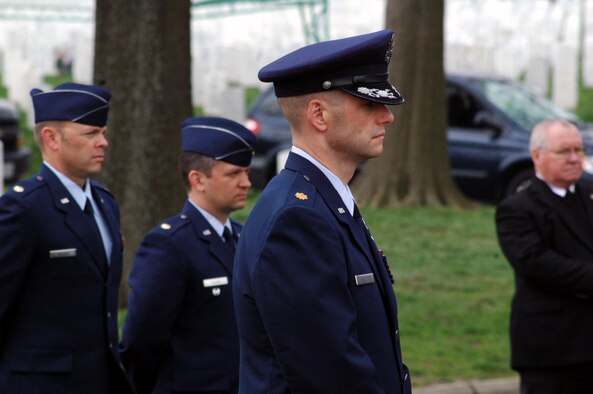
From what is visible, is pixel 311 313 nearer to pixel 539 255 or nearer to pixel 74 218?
pixel 74 218

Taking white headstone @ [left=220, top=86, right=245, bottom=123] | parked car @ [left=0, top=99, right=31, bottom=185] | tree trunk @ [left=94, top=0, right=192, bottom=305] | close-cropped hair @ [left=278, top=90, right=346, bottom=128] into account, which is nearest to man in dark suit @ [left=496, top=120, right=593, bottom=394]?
close-cropped hair @ [left=278, top=90, right=346, bottom=128]

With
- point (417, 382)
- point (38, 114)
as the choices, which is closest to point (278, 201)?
point (38, 114)

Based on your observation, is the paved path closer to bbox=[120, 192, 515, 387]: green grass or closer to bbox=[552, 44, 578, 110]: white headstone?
bbox=[120, 192, 515, 387]: green grass

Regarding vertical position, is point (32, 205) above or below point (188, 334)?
above

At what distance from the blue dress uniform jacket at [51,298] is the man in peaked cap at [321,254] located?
164 centimetres

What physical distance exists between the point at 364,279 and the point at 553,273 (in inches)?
113

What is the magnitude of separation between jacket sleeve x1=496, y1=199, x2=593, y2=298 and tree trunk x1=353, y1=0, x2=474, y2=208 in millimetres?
9457

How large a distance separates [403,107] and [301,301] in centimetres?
1294

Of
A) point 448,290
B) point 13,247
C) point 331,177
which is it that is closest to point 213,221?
point 13,247

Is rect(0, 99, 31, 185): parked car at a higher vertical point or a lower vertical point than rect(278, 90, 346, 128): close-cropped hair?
lower

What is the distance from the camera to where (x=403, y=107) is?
52.4ft

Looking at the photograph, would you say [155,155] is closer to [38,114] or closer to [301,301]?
[38,114]

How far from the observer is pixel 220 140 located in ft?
17.4

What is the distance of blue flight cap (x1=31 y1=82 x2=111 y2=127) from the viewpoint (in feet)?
17.2
